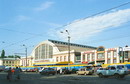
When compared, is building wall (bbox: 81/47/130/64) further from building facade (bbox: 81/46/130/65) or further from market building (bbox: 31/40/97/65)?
market building (bbox: 31/40/97/65)

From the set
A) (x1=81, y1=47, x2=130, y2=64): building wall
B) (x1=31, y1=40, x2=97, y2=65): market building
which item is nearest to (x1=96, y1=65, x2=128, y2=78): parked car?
(x1=81, y1=47, x2=130, y2=64): building wall

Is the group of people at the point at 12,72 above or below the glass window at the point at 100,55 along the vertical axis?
below

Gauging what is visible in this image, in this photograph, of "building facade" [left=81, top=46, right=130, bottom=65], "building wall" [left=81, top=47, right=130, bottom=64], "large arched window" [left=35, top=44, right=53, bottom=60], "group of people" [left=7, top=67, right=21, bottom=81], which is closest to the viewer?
"group of people" [left=7, top=67, right=21, bottom=81]

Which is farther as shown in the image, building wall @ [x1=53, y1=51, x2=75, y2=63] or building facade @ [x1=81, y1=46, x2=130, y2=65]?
building wall @ [x1=53, y1=51, x2=75, y2=63]

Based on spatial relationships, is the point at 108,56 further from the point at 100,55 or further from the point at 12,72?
the point at 12,72

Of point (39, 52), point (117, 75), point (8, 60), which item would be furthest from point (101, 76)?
point (8, 60)

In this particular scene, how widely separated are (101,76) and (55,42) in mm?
88281

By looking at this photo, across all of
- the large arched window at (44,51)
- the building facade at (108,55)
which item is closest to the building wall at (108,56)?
the building facade at (108,55)

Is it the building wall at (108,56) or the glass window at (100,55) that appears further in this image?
the glass window at (100,55)

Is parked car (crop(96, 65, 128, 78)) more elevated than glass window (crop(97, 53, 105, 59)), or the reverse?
glass window (crop(97, 53, 105, 59))

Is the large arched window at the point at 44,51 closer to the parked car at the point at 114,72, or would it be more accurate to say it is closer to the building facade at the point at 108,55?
the building facade at the point at 108,55

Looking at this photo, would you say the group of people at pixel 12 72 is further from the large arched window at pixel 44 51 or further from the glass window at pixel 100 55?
the large arched window at pixel 44 51

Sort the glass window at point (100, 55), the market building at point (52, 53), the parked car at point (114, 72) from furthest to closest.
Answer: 1. the market building at point (52, 53)
2. the glass window at point (100, 55)
3. the parked car at point (114, 72)

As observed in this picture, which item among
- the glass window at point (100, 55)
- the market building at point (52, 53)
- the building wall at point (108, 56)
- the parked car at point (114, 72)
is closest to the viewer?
the parked car at point (114, 72)
